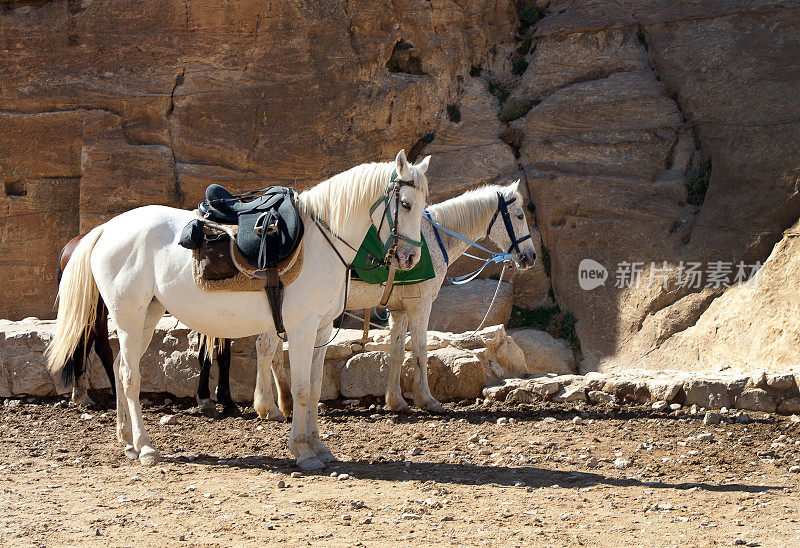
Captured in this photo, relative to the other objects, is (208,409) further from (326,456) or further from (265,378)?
(326,456)

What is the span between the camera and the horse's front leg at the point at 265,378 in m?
7.61

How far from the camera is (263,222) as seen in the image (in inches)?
230

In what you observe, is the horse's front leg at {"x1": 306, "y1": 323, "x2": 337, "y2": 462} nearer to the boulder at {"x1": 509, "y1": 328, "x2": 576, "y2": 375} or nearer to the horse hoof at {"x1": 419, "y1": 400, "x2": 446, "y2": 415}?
the horse hoof at {"x1": 419, "y1": 400, "x2": 446, "y2": 415}

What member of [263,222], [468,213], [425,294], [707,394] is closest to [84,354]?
[263,222]

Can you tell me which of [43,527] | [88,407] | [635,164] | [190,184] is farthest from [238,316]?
[635,164]

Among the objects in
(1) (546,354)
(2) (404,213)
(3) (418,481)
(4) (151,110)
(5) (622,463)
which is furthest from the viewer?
(4) (151,110)

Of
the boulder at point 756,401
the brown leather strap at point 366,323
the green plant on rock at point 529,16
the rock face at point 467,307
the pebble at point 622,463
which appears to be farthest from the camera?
the green plant on rock at point 529,16

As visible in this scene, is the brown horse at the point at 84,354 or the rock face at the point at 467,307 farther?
the rock face at the point at 467,307

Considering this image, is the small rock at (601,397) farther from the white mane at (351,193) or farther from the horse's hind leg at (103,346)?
the horse's hind leg at (103,346)

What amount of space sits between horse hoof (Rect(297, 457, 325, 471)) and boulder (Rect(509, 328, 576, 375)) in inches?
303

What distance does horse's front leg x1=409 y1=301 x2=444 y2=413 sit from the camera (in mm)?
8125

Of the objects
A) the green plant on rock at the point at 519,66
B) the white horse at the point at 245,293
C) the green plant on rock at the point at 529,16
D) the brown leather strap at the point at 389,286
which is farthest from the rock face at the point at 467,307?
the white horse at the point at 245,293

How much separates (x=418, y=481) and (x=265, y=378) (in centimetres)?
261

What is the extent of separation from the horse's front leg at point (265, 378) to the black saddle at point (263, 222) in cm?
187
